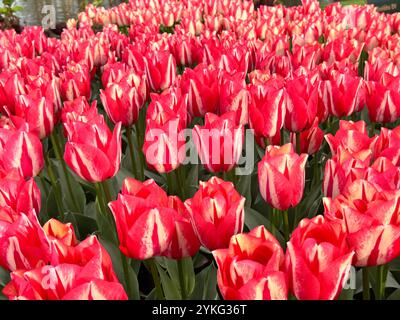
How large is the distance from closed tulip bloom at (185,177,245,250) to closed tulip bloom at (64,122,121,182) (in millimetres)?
453

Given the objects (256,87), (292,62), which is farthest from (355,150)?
(292,62)

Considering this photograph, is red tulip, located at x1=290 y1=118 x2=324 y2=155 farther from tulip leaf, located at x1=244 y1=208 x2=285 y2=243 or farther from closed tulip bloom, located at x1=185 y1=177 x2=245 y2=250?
closed tulip bloom, located at x1=185 y1=177 x2=245 y2=250

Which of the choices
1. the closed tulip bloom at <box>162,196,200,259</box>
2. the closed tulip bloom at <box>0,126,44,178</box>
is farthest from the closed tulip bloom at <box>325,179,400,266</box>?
the closed tulip bloom at <box>0,126,44,178</box>

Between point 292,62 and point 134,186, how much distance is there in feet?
5.73

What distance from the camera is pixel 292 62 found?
271cm

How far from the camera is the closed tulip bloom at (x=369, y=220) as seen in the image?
104cm

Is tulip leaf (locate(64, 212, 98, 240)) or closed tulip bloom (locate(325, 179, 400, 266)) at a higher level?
closed tulip bloom (locate(325, 179, 400, 266))

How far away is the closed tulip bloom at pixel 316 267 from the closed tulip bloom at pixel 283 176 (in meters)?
0.34

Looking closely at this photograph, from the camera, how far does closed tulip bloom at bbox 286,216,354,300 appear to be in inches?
37.1

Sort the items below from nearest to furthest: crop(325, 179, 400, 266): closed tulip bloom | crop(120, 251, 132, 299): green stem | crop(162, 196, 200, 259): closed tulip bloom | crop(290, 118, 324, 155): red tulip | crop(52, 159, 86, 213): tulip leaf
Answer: crop(325, 179, 400, 266): closed tulip bloom
crop(162, 196, 200, 259): closed tulip bloom
crop(120, 251, 132, 299): green stem
crop(290, 118, 324, 155): red tulip
crop(52, 159, 86, 213): tulip leaf

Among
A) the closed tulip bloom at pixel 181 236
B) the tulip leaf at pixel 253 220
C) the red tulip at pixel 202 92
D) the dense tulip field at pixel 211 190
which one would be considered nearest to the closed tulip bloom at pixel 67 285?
the dense tulip field at pixel 211 190

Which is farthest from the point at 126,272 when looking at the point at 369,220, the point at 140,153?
the point at 140,153

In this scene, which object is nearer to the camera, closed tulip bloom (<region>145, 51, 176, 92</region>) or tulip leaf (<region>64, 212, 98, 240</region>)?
tulip leaf (<region>64, 212, 98, 240</region>)

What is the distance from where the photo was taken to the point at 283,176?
4.28 ft
